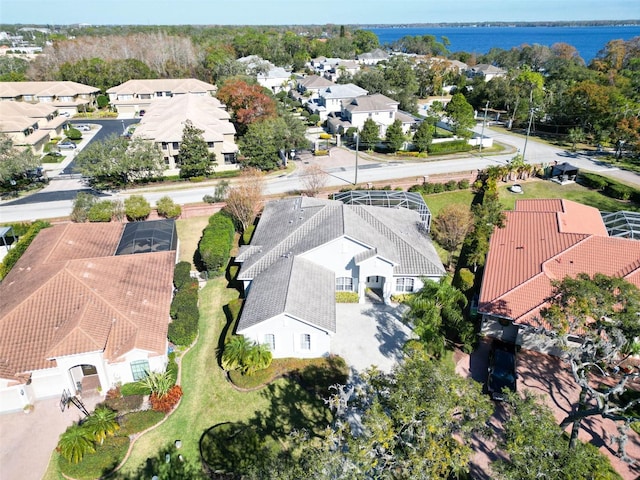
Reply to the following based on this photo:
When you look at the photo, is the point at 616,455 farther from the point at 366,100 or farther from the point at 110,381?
the point at 366,100

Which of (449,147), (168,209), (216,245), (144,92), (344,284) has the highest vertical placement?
(144,92)

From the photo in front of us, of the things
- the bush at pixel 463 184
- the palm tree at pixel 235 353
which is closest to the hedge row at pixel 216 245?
the palm tree at pixel 235 353

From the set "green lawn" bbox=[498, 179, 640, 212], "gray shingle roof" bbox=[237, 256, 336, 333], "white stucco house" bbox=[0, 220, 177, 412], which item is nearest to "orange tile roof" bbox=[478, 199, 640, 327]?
"gray shingle roof" bbox=[237, 256, 336, 333]

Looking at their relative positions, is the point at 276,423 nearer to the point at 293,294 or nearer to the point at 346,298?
the point at 293,294

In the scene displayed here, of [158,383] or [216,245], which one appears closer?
[158,383]

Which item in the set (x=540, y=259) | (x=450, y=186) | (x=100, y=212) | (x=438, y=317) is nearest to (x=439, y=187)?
(x=450, y=186)

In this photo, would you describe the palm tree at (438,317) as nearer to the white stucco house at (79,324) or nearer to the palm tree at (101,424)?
the white stucco house at (79,324)
